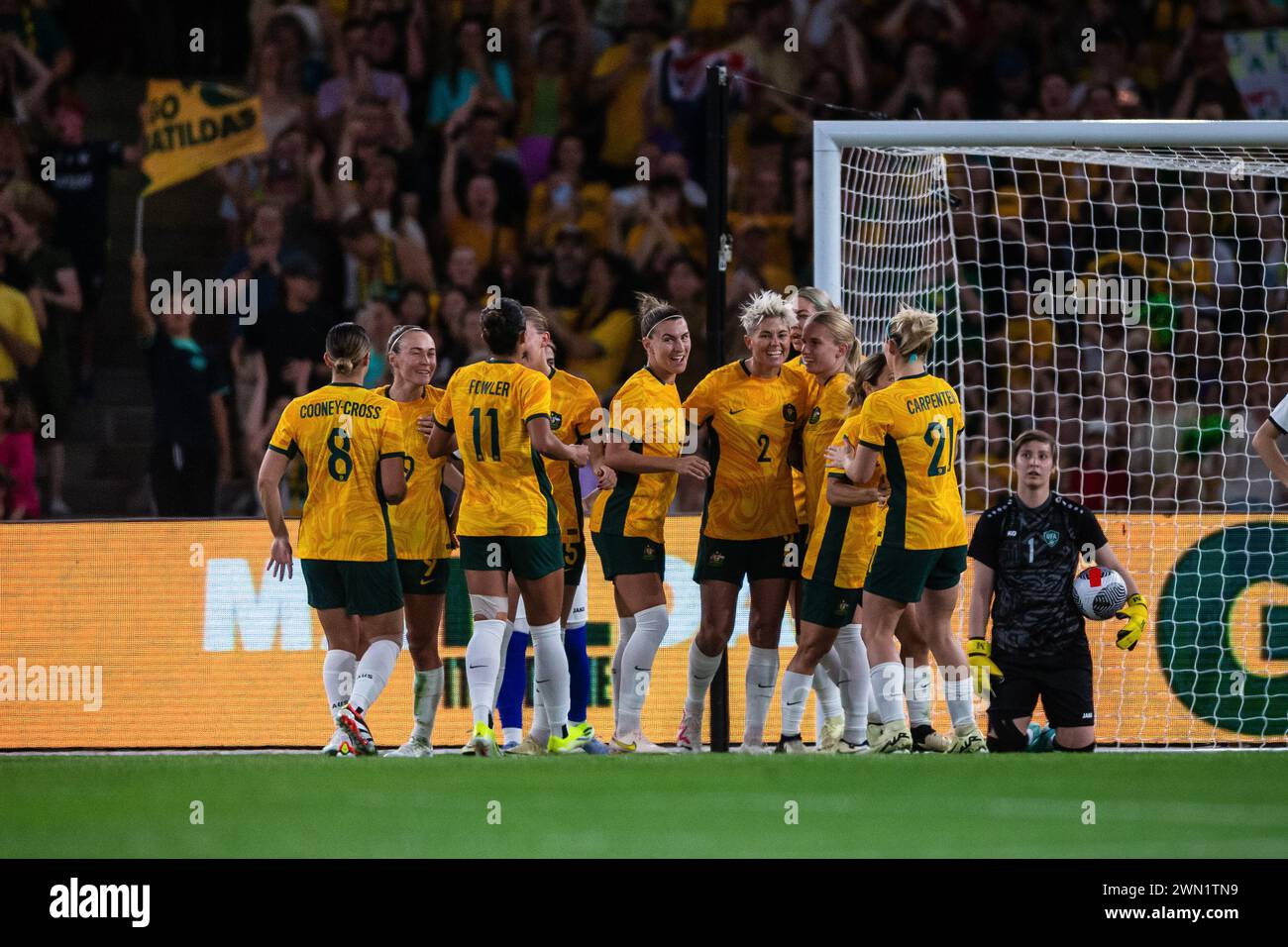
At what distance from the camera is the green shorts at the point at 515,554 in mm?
6953

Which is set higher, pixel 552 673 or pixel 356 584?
pixel 356 584

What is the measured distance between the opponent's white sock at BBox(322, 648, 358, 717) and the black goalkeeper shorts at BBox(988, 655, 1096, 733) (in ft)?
9.31

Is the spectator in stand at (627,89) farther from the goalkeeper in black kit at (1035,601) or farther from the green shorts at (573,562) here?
the goalkeeper in black kit at (1035,601)

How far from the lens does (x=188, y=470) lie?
417 inches

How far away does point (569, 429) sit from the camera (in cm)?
780

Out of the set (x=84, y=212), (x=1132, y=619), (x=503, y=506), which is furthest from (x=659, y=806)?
(x=84, y=212)

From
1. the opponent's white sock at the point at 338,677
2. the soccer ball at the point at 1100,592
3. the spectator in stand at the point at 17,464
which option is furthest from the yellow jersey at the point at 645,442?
the spectator in stand at the point at 17,464

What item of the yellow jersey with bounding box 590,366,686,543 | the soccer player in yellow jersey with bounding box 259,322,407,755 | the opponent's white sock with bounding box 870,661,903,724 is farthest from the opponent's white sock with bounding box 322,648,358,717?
the opponent's white sock with bounding box 870,661,903,724

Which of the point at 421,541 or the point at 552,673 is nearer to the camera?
the point at 552,673

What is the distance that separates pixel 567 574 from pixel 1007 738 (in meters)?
2.08

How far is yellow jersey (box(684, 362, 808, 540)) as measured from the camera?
24.1 feet

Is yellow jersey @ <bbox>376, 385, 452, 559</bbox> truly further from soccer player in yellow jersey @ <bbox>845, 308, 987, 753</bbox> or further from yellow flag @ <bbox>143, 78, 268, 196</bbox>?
yellow flag @ <bbox>143, 78, 268, 196</bbox>

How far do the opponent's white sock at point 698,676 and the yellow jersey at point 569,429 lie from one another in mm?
736

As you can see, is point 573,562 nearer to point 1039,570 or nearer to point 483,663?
point 483,663
